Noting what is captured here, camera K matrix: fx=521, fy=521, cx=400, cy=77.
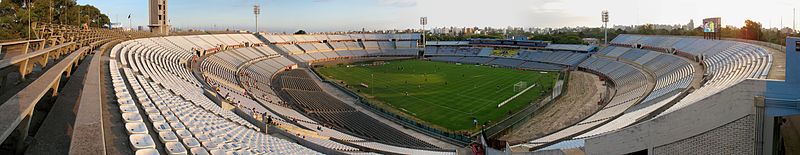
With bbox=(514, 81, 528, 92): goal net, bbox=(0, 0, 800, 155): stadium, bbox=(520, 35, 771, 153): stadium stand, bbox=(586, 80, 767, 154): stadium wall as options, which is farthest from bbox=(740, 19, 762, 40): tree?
bbox=(586, 80, 767, 154): stadium wall

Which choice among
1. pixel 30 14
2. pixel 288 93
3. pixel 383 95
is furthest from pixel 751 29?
pixel 30 14

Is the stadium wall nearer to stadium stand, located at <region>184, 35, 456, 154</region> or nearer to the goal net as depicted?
stadium stand, located at <region>184, 35, 456, 154</region>

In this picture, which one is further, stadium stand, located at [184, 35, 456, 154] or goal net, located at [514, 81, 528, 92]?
goal net, located at [514, 81, 528, 92]

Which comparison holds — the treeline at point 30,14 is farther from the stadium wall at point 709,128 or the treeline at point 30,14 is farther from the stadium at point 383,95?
the stadium wall at point 709,128

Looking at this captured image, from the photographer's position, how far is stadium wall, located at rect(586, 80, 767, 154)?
1072cm

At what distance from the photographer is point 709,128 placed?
36.9ft

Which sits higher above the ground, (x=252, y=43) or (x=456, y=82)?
(x=252, y=43)

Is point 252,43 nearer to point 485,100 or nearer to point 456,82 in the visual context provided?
point 456,82

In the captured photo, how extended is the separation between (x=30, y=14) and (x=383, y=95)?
22.8 m

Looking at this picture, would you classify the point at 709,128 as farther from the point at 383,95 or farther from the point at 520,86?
the point at 520,86

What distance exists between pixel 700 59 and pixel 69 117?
125ft

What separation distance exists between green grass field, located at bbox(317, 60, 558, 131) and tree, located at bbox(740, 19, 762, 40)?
20.2m

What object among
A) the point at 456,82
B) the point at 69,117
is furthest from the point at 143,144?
the point at 456,82

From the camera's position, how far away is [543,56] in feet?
240
